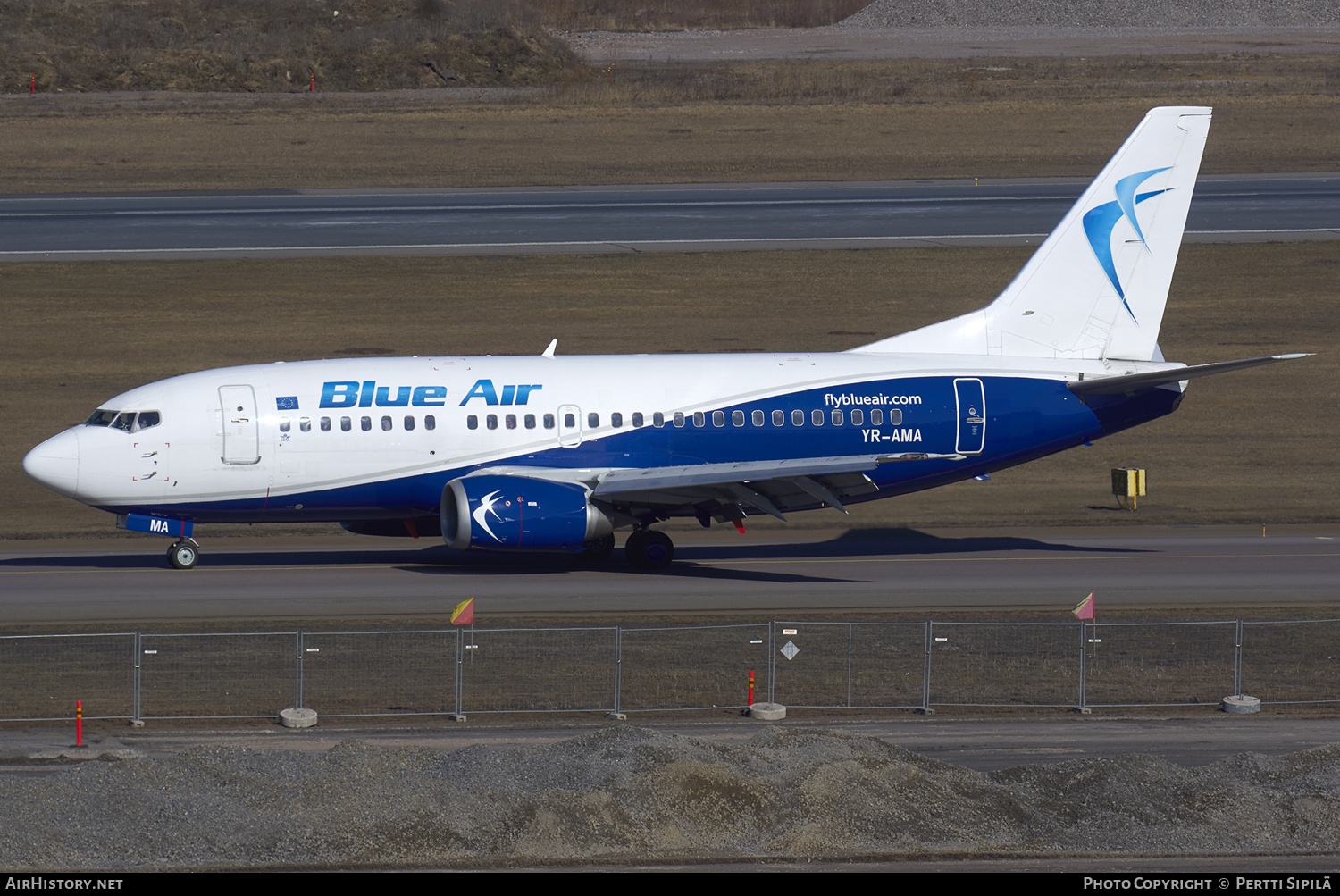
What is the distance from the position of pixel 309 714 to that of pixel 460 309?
137 feet

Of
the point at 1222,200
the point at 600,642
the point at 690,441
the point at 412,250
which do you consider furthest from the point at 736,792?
the point at 1222,200

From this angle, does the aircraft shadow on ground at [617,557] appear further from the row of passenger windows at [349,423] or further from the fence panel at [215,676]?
the fence panel at [215,676]

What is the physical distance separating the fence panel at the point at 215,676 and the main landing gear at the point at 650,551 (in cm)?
1178

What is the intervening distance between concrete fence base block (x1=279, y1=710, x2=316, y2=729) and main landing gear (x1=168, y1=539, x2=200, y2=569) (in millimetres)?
13861

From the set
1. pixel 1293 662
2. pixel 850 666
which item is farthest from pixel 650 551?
pixel 1293 662

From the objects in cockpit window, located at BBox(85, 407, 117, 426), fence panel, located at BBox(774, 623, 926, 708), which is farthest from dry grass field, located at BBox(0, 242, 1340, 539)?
fence panel, located at BBox(774, 623, 926, 708)

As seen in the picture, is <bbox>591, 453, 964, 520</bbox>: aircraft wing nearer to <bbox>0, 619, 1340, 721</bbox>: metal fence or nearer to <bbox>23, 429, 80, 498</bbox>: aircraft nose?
<bbox>0, 619, 1340, 721</bbox>: metal fence

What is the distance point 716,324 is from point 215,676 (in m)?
39.6

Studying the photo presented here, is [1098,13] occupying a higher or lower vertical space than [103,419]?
higher

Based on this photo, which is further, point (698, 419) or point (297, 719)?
point (698, 419)

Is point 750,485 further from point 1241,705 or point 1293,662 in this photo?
point 1241,705

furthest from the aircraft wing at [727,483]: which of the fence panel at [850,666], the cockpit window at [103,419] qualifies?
the cockpit window at [103,419]

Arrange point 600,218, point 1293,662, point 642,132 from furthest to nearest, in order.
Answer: point 642,132
point 600,218
point 1293,662

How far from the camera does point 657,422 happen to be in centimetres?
4000
